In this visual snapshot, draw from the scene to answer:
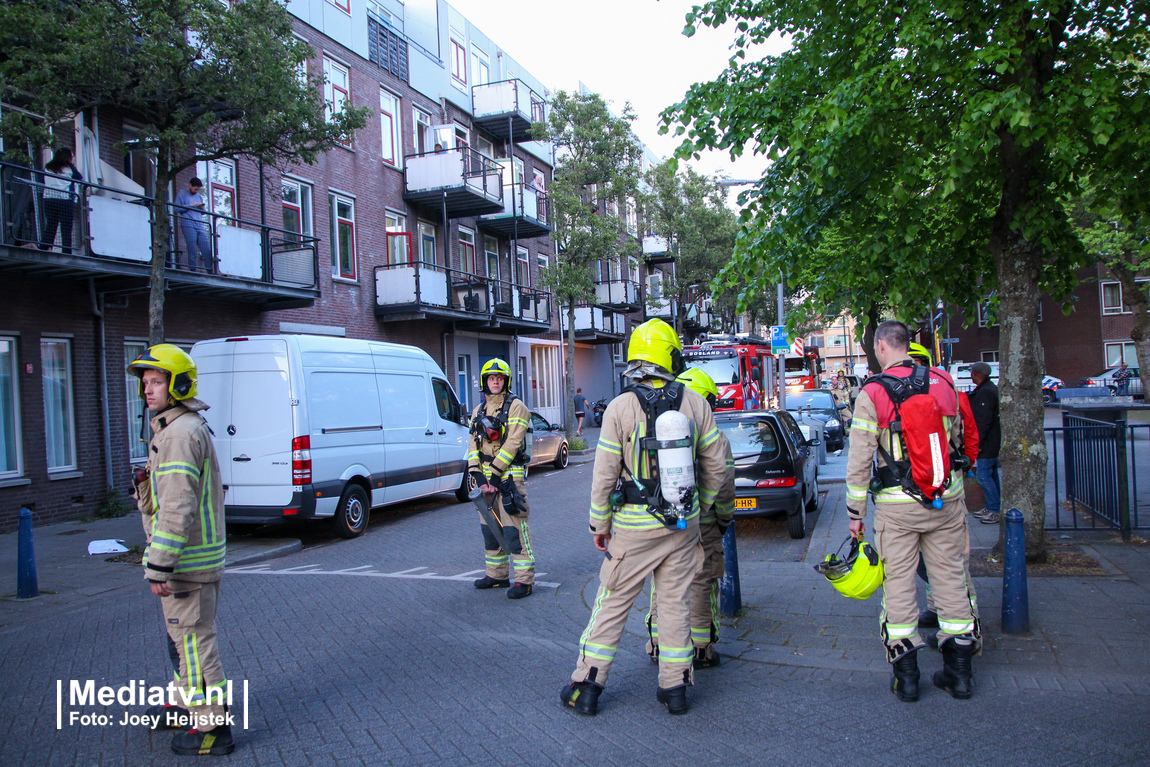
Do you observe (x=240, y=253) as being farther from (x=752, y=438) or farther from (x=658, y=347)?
(x=658, y=347)

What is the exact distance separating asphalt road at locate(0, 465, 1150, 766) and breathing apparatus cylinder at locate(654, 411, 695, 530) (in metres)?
1.11

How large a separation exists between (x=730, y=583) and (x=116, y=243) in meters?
10.6

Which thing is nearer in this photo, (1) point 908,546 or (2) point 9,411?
(1) point 908,546

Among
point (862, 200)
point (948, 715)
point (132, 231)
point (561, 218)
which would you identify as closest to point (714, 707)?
point (948, 715)

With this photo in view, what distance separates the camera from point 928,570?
433cm

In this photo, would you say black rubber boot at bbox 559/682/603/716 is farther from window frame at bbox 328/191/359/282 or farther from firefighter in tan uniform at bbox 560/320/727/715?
window frame at bbox 328/191/359/282

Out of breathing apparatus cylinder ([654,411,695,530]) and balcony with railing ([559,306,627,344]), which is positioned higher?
balcony with railing ([559,306,627,344])

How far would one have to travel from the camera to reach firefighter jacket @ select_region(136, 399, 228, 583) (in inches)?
139

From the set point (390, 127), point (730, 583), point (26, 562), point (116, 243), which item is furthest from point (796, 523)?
point (390, 127)

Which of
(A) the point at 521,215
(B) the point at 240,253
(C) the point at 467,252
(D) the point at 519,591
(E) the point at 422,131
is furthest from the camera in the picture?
(C) the point at 467,252

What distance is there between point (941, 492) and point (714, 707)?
165 centimetres

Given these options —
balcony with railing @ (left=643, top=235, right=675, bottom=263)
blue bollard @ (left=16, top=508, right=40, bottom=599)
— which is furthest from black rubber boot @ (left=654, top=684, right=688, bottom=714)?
balcony with railing @ (left=643, top=235, right=675, bottom=263)

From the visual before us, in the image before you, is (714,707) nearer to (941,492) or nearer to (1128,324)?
(941,492)

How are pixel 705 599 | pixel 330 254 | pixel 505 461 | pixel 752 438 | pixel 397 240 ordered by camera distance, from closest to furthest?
pixel 705 599, pixel 505 461, pixel 752 438, pixel 330 254, pixel 397 240
